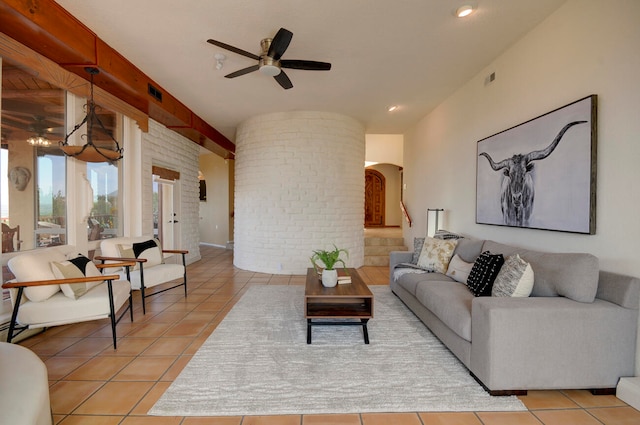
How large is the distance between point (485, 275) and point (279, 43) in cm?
274

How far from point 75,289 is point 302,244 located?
3367 mm

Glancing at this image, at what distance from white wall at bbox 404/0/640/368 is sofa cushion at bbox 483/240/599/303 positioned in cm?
27

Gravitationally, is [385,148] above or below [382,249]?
above

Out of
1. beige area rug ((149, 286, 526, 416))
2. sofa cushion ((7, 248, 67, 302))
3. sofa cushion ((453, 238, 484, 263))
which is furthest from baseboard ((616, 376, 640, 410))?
sofa cushion ((7, 248, 67, 302))

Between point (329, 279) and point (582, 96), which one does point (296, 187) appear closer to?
point (329, 279)

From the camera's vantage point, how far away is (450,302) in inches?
94.3

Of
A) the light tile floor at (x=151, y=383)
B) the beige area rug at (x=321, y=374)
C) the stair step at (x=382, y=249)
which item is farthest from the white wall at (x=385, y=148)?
the light tile floor at (x=151, y=383)

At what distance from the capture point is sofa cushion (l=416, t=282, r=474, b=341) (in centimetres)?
216

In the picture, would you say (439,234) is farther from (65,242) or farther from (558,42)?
(65,242)

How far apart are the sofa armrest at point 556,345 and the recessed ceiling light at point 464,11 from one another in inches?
94.6

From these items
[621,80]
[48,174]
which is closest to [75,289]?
[48,174]

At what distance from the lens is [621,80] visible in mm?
2041

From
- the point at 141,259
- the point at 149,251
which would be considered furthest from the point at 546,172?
the point at 149,251

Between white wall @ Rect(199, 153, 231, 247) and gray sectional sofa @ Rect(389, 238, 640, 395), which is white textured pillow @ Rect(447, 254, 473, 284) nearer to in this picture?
gray sectional sofa @ Rect(389, 238, 640, 395)
